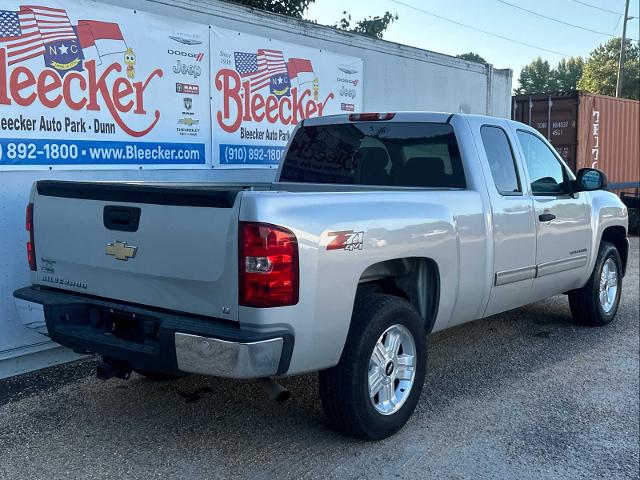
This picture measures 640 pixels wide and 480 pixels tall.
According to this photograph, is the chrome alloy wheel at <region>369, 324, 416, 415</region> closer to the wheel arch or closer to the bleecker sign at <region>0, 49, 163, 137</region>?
the wheel arch

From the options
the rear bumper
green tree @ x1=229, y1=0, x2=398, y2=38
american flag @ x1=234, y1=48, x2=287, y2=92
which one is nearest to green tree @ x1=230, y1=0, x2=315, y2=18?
green tree @ x1=229, y1=0, x2=398, y2=38

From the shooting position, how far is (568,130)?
49.9 feet

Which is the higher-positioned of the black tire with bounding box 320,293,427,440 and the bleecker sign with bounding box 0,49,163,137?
the bleecker sign with bounding box 0,49,163,137

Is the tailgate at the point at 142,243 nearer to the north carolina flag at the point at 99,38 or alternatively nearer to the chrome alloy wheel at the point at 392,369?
the chrome alloy wheel at the point at 392,369

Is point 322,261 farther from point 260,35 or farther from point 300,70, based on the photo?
point 300,70

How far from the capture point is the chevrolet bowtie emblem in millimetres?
3700

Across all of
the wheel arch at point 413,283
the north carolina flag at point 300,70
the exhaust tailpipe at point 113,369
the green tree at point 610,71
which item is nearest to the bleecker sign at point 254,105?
the north carolina flag at point 300,70

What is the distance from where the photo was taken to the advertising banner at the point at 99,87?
517 cm

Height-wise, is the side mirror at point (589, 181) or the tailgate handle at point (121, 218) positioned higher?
the side mirror at point (589, 181)

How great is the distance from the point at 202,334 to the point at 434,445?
1.60 m

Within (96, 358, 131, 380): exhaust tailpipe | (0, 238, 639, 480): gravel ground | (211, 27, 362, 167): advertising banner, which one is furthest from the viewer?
(211, 27, 362, 167): advertising banner

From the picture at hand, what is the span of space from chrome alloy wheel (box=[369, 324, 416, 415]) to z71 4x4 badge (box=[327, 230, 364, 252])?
608 millimetres

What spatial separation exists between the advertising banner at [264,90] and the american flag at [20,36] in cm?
177

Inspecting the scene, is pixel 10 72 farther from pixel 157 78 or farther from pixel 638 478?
pixel 638 478
